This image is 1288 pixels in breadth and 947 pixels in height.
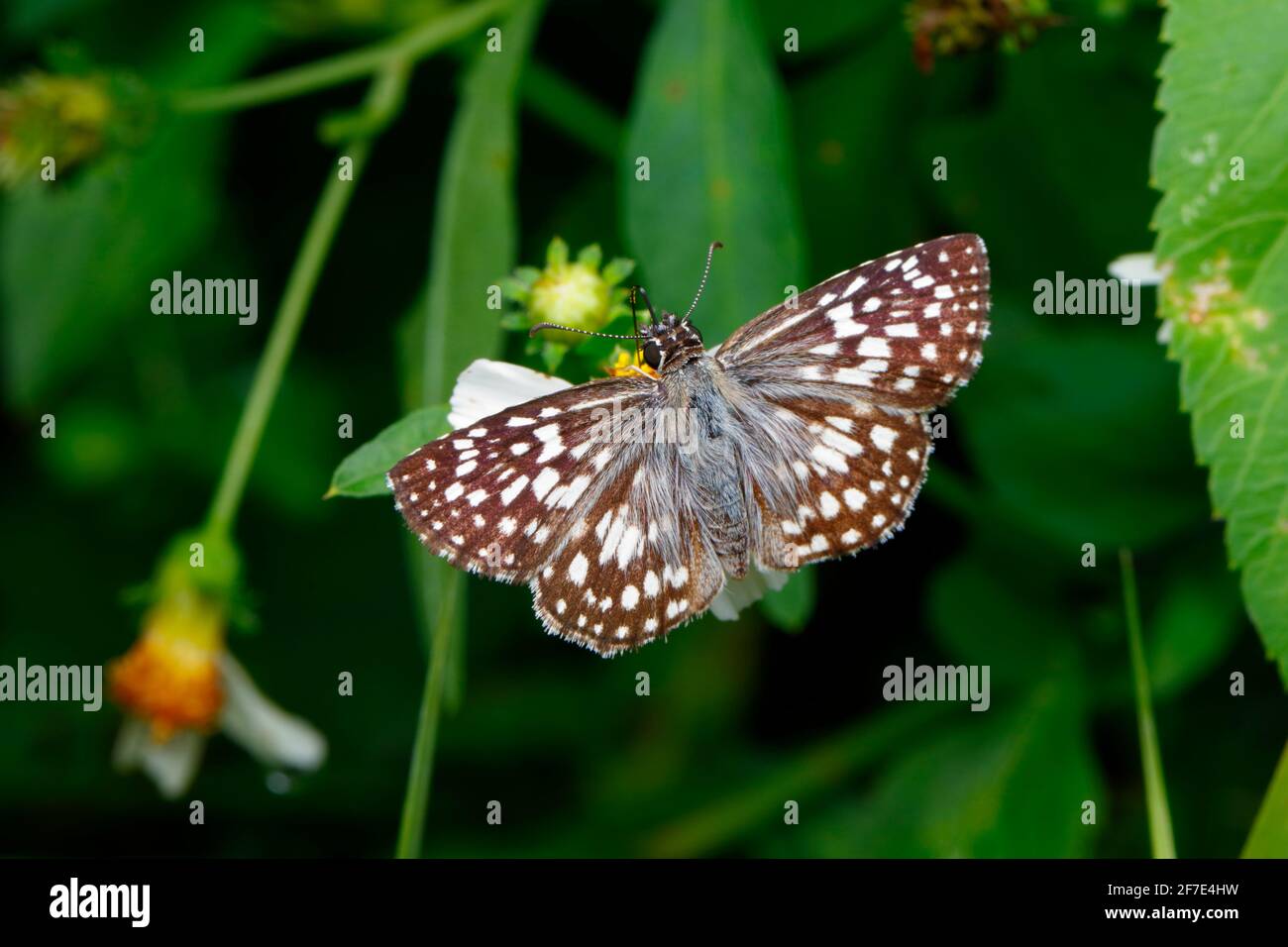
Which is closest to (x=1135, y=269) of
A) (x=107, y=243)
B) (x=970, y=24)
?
(x=970, y=24)

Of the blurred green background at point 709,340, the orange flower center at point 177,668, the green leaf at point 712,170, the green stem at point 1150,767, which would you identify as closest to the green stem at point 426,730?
the blurred green background at point 709,340

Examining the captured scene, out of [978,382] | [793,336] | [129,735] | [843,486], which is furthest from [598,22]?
[129,735]

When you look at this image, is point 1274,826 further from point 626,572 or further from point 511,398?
point 511,398

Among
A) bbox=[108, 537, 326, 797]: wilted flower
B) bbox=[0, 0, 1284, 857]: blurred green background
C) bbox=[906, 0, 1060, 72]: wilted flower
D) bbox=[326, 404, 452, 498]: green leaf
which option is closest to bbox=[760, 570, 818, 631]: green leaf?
bbox=[0, 0, 1284, 857]: blurred green background

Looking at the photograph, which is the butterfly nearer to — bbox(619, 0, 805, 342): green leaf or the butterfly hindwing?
the butterfly hindwing

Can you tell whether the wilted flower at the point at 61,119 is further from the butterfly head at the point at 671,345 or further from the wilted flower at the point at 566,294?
the butterfly head at the point at 671,345

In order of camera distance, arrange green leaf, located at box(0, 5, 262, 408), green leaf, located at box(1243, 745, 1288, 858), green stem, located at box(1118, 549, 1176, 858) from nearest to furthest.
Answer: green leaf, located at box(1243, 745, 1288, 858) < green stem, located at box(1118, 549, 1176, 858) < green leaf, located at box(0, 5, 262, 408)
